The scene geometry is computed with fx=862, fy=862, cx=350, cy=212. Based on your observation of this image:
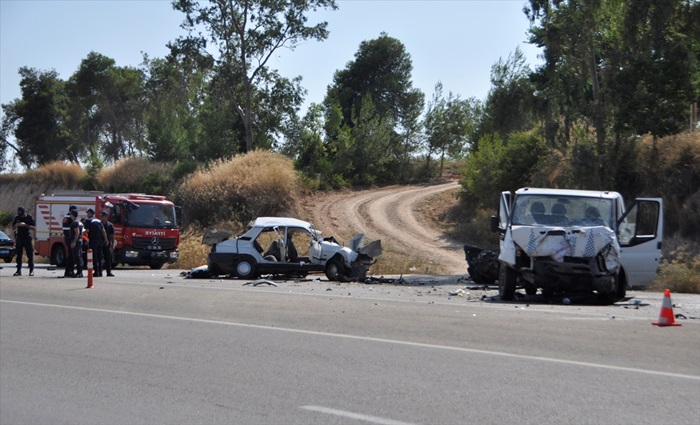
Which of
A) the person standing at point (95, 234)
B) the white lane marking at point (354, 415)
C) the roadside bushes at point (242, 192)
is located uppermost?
the roadside bushes at point (242, 192)

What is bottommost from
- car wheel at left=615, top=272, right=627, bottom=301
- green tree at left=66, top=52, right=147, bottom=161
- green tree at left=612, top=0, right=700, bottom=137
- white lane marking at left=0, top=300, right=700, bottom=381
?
white lane marking at left=0, top=300, right=700, bottom=381

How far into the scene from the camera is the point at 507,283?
15898mm

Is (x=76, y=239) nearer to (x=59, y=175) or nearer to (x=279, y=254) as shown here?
(x=279, y=254)

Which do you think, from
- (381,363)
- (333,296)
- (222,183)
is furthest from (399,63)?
(381,363)

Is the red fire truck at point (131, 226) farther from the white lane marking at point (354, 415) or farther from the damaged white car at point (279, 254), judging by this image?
the white lane marking at point (354, 415)

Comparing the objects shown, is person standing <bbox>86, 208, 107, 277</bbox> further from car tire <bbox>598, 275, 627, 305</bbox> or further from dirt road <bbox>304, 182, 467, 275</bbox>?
dirt road <bbox>304, 182, 467, 275</bbox>

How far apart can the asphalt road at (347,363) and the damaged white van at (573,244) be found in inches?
26.0

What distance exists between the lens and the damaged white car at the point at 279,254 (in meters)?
23.0

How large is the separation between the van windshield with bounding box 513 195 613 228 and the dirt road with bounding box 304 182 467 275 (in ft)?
50.9

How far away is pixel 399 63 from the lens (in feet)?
245

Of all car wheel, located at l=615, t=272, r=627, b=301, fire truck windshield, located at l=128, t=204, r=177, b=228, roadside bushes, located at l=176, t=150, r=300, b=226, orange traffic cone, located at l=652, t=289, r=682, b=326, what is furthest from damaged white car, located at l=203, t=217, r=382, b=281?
roadside bushes, located at l=176, t=150, r=300, b=226

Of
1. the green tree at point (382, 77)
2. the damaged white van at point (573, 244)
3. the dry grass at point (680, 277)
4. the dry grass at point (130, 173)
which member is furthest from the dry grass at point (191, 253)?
the green tree at point (382, 77)

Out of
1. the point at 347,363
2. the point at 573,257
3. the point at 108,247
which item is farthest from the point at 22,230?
the point at 347,363

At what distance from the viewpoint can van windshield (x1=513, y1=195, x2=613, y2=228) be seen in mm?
16047
